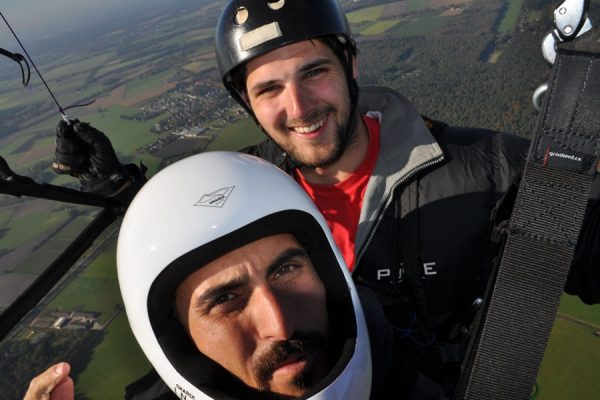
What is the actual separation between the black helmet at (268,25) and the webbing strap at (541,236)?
1481 mm

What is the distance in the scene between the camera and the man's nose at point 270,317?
128 cm

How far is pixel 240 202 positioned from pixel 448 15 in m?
74.1

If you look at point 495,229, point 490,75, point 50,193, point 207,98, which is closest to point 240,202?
point 495,229

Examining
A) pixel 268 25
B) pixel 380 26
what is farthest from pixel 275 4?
pixel 380 26

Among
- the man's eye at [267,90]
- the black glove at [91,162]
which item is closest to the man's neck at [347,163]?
the man's eye at [267,90]

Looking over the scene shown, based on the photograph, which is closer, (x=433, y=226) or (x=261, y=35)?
(x=433, y=226)

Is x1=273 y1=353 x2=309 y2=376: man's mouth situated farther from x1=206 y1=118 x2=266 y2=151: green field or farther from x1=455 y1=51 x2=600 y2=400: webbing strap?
x1=206 y1=118 x2=266 y2=151: green field

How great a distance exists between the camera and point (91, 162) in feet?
9.59

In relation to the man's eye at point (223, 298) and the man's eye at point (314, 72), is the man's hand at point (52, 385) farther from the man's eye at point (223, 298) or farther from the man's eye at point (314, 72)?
the man's eye at point (314, 72)

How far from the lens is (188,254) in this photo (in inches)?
52.9

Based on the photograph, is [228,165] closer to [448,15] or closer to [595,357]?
[595,357]

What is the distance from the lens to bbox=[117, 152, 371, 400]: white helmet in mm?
1344

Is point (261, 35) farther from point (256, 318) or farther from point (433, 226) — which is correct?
point (256, 318)

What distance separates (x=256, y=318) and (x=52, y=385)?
0.65m
